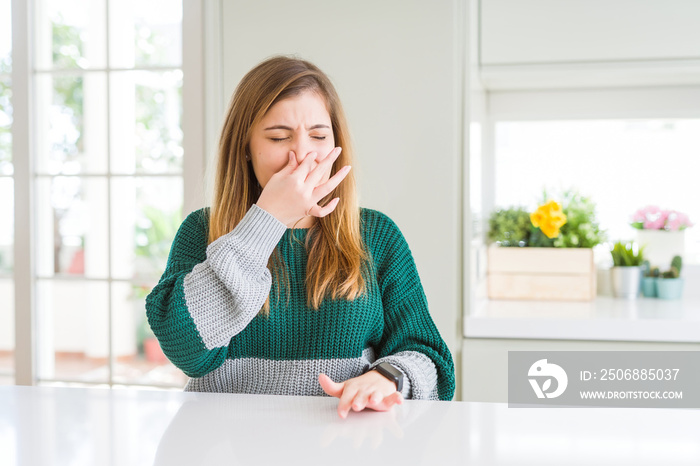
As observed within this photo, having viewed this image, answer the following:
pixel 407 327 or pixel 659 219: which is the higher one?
pixel 659 219

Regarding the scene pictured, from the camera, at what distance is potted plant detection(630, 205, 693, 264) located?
7.54 feet

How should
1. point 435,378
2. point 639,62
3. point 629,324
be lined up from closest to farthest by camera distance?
point 435,378 < point 629,324 < point 639,62

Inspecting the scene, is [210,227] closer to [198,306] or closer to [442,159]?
[198,306]

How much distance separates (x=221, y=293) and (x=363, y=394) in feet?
0.93

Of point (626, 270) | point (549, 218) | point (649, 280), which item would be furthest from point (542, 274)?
point (649, 280)

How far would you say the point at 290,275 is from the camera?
1132mm

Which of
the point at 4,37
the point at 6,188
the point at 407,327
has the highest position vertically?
the point at 4,37

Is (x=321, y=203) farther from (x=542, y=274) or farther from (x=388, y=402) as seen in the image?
(x=542, y=274)

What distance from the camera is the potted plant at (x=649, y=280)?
2.25 m

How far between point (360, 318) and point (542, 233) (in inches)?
51.2

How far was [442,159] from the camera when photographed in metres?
1.87

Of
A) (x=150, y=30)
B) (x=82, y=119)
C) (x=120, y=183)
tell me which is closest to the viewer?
(x=120, y=183)

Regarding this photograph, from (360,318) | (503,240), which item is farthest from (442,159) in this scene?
(360,318)

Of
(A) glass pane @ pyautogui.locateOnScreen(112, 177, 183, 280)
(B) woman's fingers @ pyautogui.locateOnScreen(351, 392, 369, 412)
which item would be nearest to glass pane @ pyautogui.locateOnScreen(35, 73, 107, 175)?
(A) glass pane @ pyautogui.locateOnScreen(112, 177, 183, 280)
